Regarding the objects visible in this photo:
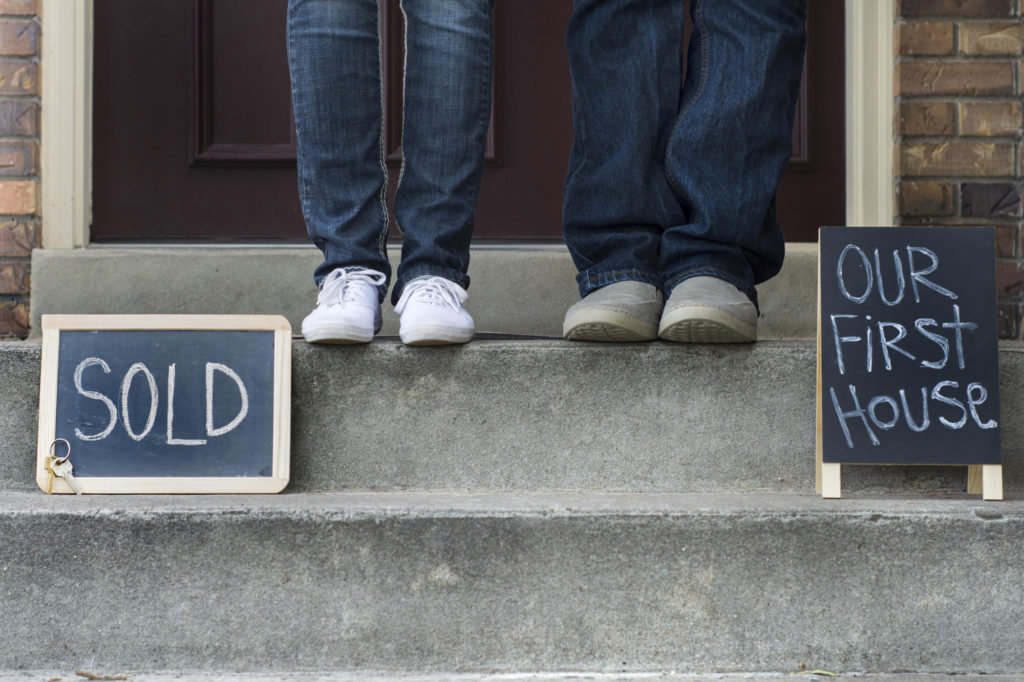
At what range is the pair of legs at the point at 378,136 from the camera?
1.36 m

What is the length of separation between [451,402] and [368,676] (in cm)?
38

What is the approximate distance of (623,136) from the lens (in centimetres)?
146

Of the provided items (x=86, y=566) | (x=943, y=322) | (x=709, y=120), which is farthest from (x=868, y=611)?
(x=86, y=566)

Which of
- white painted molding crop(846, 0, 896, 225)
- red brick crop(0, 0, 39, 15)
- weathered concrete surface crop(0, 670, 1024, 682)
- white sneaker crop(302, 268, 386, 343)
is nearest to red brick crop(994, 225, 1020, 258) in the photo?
white painted molding crop(846, 0, 896, 225)

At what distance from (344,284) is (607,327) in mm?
369

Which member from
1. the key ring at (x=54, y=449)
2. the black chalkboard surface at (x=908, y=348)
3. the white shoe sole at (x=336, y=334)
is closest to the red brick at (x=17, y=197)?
the key ring at (x=54, y=449)

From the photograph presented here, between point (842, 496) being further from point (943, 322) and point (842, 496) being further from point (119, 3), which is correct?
point (119, 3)

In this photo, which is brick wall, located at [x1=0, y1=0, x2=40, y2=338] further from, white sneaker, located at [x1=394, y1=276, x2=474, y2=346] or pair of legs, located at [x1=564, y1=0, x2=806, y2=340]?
pair of legs, located at [x1=564, y1=0, x2=806, y2=340]

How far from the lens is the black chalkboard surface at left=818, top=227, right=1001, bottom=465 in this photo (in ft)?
4.17

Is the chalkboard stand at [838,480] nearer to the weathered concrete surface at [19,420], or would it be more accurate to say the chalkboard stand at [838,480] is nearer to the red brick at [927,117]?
the red brick at [927,117]

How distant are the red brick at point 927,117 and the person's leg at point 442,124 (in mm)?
955

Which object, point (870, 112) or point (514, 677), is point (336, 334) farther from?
point (870, 112)

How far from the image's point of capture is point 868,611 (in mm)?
1143

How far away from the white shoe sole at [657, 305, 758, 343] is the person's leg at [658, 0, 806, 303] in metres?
0.09
